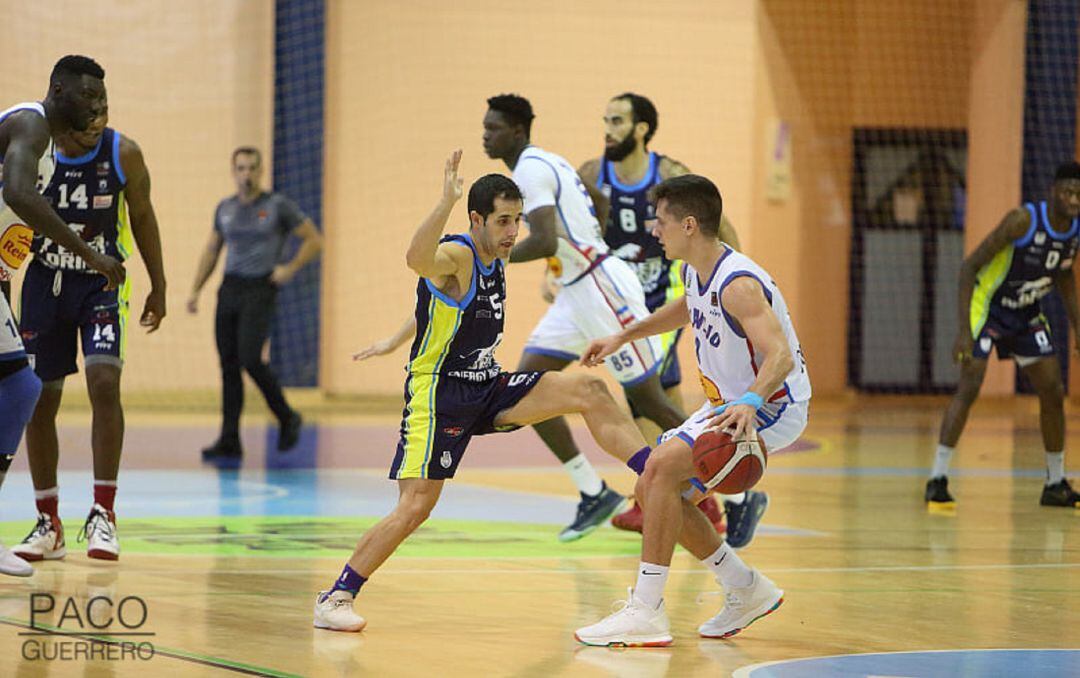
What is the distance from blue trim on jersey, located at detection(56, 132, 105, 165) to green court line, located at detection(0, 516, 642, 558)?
1720 mm

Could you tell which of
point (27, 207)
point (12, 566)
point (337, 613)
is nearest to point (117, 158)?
point (27, 207)

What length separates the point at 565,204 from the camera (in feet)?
26.8

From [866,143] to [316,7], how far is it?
7303 mm

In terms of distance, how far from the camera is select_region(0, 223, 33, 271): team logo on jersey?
656 centimetres

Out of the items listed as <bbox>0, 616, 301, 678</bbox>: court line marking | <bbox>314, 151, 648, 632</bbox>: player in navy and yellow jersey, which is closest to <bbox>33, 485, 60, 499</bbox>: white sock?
<bbox>0, 616, 301, 678</bbox>: court line marking

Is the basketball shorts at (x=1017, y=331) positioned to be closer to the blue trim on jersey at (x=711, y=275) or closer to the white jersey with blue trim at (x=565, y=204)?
the white jersey with blue trim at (x=565, y=204)

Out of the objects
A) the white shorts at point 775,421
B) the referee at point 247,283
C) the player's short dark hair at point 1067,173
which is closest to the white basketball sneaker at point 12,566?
the white shorts at point 775,421

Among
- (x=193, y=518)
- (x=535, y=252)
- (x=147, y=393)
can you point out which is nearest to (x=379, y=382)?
(x=147, y=393)

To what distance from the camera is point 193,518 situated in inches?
347

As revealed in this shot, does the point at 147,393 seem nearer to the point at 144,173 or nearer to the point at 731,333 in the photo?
the point at 144,173

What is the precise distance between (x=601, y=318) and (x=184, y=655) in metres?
3.62

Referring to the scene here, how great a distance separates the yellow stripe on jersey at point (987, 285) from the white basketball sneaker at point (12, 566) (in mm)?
6014

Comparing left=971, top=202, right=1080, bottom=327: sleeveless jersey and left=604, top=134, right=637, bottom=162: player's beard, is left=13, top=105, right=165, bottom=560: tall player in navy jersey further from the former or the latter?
left=971, top=202, right=1080, bottom=327: sleeveless jersey

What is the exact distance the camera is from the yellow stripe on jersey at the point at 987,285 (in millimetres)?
10203
